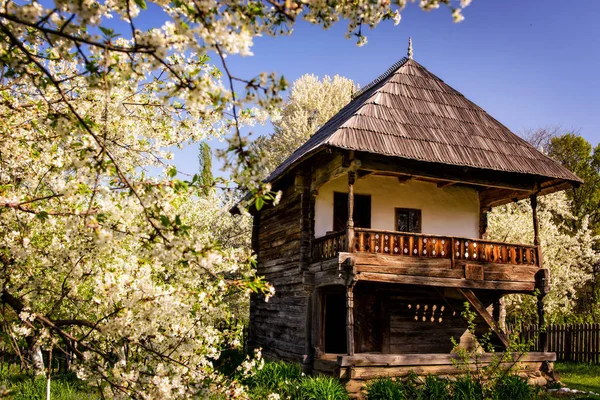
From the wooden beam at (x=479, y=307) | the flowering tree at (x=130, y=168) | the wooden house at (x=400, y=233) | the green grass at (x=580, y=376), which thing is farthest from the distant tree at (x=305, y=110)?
the flowering tree at (x=130, y=168)

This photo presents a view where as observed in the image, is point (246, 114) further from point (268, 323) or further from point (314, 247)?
point (268, 323)

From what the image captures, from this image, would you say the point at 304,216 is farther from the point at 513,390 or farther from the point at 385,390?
the point at 513,390

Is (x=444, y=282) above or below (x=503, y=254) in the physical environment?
below

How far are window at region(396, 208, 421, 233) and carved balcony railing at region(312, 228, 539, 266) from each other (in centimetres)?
164

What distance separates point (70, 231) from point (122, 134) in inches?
155

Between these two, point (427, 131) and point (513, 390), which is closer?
point (513, 390)

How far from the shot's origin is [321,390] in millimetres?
10445

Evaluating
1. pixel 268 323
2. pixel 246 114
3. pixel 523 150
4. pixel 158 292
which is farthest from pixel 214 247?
pixel 268 323

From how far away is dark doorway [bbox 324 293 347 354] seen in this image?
16.2 meters

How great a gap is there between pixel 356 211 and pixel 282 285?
10.7 ft

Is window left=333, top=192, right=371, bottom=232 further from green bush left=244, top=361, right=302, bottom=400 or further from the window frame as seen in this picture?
green bush left=244, top=361, right=302, bottom=400

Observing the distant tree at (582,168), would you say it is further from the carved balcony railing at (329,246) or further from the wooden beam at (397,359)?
the carved balcony railing at (329,246)

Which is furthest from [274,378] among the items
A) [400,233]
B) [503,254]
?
[503,254]

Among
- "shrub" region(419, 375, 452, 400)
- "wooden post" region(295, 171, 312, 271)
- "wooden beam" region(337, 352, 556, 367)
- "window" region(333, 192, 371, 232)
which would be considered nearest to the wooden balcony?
"wooden post" region(295, 171, 312, 271)
